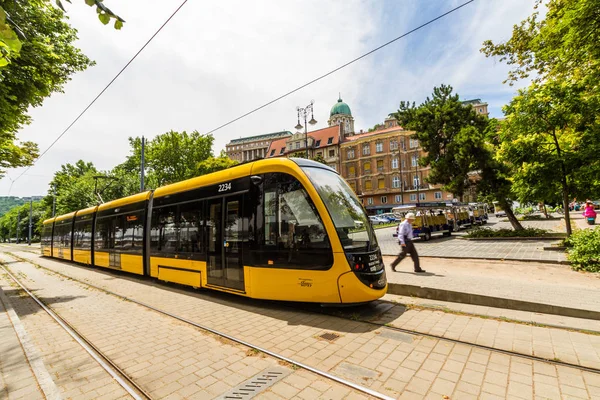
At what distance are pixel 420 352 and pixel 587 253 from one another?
8.65 meters

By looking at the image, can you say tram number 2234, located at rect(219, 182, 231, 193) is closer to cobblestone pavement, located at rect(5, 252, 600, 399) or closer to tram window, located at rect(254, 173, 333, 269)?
tram window, located at rect(254, 173, 333, 269)

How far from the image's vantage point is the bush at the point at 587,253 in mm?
8484

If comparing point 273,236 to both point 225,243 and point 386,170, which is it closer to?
point 225,243

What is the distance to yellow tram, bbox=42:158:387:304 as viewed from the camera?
17.3 feet

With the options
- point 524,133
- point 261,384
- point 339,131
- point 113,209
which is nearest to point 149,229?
point 113,209

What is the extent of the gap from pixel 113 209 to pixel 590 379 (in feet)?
46.9

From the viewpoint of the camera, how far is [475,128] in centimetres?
1900

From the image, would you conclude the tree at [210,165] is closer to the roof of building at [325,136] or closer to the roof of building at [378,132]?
the roof of building at [325,136]

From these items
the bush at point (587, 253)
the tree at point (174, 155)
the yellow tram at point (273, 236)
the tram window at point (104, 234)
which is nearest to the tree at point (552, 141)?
the bush at point (587, 253)

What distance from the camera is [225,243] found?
680cm

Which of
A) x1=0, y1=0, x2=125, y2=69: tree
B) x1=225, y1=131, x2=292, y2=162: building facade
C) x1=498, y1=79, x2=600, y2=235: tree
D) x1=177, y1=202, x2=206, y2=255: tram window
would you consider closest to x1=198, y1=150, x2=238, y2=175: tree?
x1=177, y1=202, x2=206, y2=255: tram window

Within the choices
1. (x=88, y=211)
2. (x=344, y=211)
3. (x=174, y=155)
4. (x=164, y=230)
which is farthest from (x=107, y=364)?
(x=174, y=155)

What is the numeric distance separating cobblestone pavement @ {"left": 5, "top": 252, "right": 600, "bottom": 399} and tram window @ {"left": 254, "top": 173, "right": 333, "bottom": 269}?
115 cm

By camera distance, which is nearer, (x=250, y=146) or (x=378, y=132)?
(x=378, y=132)
